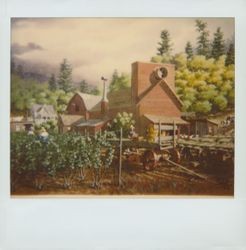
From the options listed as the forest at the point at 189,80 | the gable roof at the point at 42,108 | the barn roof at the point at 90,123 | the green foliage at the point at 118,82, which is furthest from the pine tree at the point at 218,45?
the gable roof at the point at 42,108

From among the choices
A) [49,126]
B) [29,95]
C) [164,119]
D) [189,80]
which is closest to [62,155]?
[49,126]

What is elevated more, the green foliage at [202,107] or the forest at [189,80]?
the forest at [189,80]

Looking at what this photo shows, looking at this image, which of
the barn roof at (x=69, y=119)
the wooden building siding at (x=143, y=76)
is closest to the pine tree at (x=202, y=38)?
the wooden building siding at (x=143, y=76)

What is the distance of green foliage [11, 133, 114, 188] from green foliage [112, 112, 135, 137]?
5 centimetres

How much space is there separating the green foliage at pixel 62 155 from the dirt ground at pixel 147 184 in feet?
0.07

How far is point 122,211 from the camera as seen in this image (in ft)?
3.74

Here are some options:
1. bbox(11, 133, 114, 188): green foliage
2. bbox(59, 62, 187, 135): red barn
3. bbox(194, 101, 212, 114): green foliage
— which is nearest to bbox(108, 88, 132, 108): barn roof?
bbox(59, 62, 187, 135): red barn

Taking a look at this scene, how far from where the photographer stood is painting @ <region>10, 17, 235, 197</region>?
114 centimetres

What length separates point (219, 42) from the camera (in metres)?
1.15

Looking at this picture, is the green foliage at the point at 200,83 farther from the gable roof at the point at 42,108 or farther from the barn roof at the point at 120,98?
the gable roof at the point at 42,108

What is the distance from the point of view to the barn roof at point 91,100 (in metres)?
1.14

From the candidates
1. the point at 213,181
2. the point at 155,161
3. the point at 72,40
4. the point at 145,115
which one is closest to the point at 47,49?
the point at 72,40

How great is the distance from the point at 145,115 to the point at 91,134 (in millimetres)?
180

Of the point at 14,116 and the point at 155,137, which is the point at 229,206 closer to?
the point at 155,137
